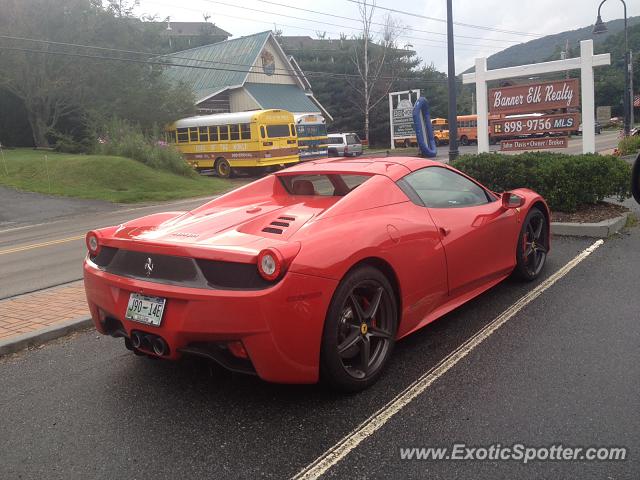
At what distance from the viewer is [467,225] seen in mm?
4477

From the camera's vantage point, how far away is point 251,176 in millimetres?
29203

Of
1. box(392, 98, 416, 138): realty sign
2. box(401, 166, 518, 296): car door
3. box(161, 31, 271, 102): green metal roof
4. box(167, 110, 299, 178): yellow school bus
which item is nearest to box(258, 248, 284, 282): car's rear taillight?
box(401, 166, 518, 296): car door

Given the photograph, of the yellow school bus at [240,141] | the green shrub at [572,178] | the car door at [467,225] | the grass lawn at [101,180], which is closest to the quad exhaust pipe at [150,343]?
the car door at [467,225]

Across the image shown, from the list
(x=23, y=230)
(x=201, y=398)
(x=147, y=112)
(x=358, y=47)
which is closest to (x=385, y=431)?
(x=201, y=398)

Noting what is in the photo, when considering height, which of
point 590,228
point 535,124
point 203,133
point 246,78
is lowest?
point 590,228

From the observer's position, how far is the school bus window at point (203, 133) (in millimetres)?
28641

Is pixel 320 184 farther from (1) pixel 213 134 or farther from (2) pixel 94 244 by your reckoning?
(1) pixel 213 134

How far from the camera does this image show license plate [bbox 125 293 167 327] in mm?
3215

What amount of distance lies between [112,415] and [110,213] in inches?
581

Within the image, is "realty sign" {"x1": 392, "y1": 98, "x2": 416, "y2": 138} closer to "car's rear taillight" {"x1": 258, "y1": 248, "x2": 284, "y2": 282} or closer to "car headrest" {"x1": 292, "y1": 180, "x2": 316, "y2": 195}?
"car headrest" {"x1": 292, "y1": 180, "x2": 316, "y2": 195}

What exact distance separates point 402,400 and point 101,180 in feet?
69.0

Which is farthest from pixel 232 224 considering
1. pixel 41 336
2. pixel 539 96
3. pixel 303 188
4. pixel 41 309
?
pixel 539 96

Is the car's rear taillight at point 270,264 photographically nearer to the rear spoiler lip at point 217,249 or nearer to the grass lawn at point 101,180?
the rear spoiler lip at point 217,249

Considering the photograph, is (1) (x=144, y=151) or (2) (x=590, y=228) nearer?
(2) (x=590, y=228)
